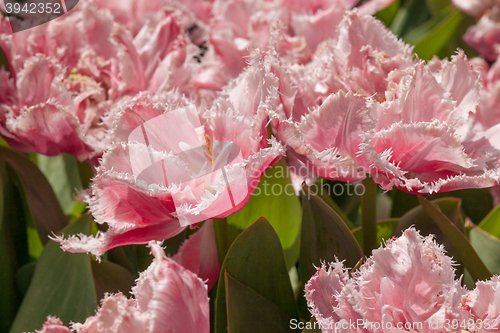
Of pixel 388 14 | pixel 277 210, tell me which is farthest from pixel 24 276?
pixel 388 14

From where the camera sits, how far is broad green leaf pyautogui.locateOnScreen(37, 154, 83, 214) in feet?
2.12

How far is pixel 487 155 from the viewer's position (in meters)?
0.38

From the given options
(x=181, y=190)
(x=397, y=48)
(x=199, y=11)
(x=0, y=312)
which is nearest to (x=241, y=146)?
(x=181, y=190)

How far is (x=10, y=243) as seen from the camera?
0.54 m

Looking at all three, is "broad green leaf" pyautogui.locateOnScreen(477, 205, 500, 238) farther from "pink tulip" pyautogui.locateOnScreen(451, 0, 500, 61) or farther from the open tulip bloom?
"pink tulip" pyautogui.locateOnScreen(451, 0, 500, 61)

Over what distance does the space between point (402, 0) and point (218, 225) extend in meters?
0.83

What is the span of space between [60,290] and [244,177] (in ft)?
0.76

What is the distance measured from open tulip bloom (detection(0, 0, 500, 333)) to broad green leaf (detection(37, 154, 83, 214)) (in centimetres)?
7

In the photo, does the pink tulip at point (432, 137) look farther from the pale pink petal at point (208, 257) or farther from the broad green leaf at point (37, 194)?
the broad green leaf at point (37, 194)

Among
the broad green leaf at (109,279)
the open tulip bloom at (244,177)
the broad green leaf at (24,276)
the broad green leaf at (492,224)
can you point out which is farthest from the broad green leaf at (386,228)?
the broad green leaf at (24,276)

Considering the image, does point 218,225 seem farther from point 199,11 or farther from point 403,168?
point 199,11

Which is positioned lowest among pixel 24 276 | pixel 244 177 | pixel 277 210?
pixel 24 276

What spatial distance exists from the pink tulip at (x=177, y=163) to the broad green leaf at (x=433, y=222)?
186mm

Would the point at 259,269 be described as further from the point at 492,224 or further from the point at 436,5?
the point at 436,5
